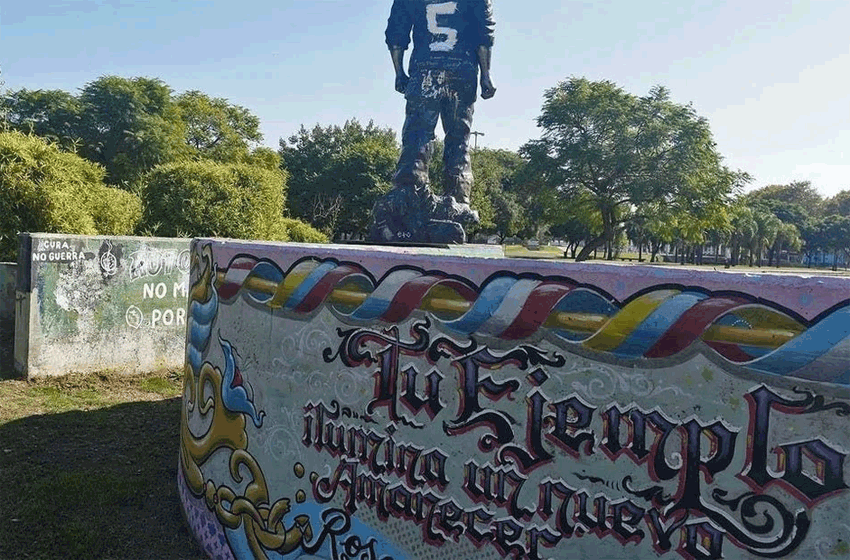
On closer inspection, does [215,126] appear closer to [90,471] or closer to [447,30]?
[447,30]

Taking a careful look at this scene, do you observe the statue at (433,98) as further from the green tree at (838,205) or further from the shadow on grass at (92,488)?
the green tree at (838,205)

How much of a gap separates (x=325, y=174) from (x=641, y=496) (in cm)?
3409

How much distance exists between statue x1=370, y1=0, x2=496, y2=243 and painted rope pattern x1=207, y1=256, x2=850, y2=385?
6.84m

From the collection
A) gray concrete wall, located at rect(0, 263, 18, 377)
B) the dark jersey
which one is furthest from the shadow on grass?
the dark jersey

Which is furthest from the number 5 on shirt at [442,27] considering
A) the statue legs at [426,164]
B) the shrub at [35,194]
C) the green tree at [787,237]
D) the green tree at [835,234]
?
the green tree at [835,234]

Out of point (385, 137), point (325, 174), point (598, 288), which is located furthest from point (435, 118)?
point (385, 137)

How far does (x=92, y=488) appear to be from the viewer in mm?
5047

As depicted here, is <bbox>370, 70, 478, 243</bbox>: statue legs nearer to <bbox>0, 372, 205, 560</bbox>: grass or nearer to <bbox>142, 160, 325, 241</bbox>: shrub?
<bbox>142, 160, 325, 241</bbox>: shrub

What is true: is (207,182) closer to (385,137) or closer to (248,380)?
(248,380)

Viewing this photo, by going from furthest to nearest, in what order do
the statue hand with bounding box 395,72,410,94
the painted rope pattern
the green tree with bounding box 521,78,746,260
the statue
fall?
the green tree with bounding box 521,78,746,260, the statue hand with bounding box 395,72,410,94, the statue, the painted rope pattern

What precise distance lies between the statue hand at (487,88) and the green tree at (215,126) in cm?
2831

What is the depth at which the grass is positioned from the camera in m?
4.29

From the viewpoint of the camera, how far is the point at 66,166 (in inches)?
440

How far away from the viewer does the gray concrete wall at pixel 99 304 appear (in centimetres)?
794
